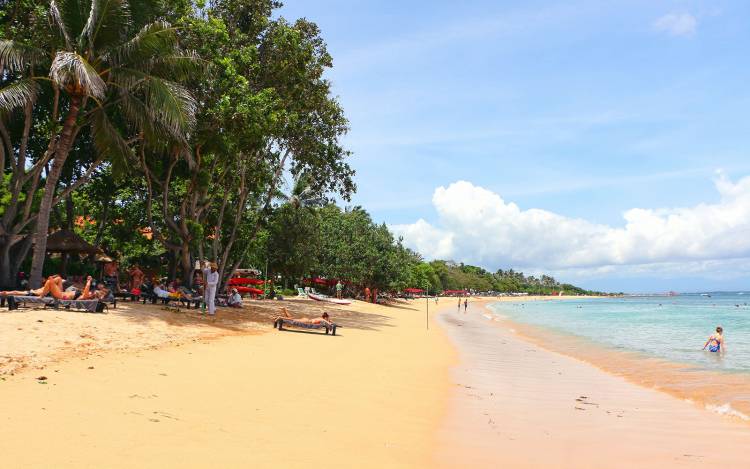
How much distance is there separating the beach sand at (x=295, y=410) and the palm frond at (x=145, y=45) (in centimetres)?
785

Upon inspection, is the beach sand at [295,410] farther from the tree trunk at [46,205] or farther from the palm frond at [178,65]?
the palm frond at [178,65]

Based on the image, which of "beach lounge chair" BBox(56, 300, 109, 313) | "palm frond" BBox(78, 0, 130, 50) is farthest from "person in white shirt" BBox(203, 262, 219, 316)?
"palm frond" BBox(78, 0, 130, 50)

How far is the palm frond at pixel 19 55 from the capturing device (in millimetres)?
14070

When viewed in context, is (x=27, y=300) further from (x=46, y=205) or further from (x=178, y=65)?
(x=178, y=65)

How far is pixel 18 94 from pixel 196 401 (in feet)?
39.4

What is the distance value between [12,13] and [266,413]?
18.3 meters

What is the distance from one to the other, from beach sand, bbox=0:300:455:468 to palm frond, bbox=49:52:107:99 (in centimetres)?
575

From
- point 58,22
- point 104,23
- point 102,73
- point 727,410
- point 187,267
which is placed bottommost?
point 727,410

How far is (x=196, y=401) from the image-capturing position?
6473 millimetres

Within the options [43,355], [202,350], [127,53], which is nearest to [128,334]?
[202,350]

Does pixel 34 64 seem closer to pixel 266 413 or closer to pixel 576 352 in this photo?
pixel 266 413

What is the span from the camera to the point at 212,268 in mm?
17594

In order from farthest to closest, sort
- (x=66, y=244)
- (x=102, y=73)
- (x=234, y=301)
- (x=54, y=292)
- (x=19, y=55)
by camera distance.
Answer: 1. (x=234, y=301)
2. (x=66, y=244)
3. (x=102, y=73)
4. (x=19, y=55)
5. (x=54, y=292)

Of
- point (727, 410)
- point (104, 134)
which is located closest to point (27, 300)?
point (104, 134)
